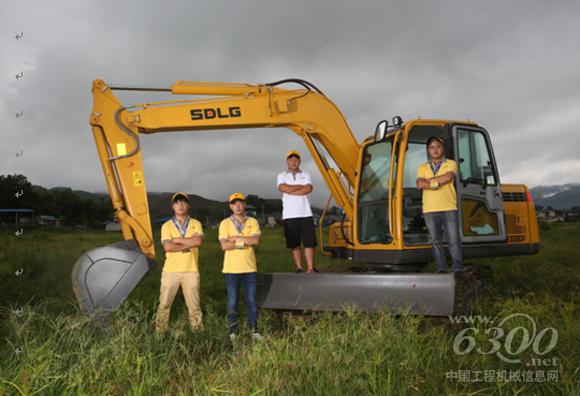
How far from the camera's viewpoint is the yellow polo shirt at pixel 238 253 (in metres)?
5.50

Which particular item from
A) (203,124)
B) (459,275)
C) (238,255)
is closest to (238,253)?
(238,255)

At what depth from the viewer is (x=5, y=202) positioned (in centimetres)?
2164

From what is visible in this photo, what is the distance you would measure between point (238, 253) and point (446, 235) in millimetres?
2480

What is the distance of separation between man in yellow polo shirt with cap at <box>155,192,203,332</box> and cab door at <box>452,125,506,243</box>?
3.38 meters

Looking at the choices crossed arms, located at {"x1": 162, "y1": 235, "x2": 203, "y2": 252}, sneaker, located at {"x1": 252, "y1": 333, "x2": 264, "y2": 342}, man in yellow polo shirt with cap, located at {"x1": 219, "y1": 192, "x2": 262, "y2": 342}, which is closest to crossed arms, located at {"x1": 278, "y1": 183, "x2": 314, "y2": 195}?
man in yellow polo shirt with cap, located at {"x1": 219, "y1": 192, "x2": 262, "y2": 342}

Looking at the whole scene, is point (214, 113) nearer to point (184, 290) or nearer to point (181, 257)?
point (181, 257)

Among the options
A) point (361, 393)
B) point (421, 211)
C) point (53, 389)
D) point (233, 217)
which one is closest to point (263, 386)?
point (361, 393)

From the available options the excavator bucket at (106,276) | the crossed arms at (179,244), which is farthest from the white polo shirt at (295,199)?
the excavator bucket at (106,276)

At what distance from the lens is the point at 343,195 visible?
274 inches

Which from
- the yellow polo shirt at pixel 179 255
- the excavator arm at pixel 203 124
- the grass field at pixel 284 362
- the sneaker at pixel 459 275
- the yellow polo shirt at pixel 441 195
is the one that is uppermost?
the excavator arm at pixel 203 124

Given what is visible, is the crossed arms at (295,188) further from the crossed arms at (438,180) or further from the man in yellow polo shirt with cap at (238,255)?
the crossed arms at (438,180)

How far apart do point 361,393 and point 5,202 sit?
22878mm

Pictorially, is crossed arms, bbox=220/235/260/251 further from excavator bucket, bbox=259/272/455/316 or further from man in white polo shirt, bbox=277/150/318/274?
man in white polo shirt, bbox=277/150/318/274

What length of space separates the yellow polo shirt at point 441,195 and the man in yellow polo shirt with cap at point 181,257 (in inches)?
107
